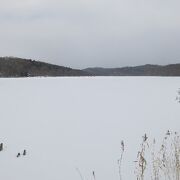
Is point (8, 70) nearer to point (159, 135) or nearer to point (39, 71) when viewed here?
point (39, 71)

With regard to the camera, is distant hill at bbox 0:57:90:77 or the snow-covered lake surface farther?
distant hill at bbox 0:57:90:77

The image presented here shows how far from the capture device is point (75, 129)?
370 inches

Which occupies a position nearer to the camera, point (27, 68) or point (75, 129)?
point (75, 129)

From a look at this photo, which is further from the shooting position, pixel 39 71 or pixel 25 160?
pixel 39 71

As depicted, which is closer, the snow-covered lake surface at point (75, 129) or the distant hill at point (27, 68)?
the snow-covered lake surface at point (75, 129)

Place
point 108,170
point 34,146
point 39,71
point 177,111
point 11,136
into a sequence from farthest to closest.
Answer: point 39,71 → point 177,111 → point 11,136 → point 34,146 → point 108,170

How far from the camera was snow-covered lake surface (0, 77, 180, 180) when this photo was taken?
689 centimetres

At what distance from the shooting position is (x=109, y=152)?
764cm

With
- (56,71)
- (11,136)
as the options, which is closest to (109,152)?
(11,136)

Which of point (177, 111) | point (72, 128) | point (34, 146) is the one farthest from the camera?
point (177, 111)

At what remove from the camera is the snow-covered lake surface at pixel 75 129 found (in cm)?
689

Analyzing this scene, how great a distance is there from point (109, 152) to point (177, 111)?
14.9 feet

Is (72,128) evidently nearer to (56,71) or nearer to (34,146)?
(34,146)

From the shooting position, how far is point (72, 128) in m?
9.48
